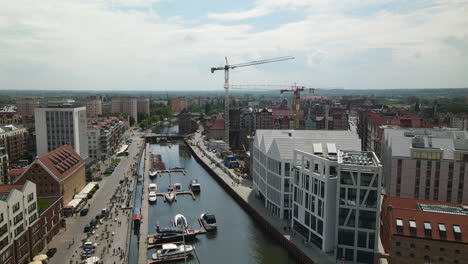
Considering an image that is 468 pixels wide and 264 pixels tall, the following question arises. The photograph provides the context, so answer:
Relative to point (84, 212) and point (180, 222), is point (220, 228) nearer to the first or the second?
point (180, 222)

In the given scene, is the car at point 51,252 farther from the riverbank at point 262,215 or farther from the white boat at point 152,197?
the riverbank at point 262,215

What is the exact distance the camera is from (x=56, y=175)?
45.9 m

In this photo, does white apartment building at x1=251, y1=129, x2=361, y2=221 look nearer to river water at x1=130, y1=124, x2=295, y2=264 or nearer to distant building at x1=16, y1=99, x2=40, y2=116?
river water at x1=130, y1=124, x2=295, y2=264

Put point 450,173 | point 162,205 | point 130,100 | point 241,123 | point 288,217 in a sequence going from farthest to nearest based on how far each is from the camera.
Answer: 1. point 130,100
2. point 241,123
3. point 162,205
4. point 288,217
5. point 450,173

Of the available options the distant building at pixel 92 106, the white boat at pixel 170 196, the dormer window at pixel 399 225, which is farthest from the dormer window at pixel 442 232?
the distant building at pixel 92 106

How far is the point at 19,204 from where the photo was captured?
3269cm

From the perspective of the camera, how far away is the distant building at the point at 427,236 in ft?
95.1

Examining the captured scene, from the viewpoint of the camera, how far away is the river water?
38.7 metres

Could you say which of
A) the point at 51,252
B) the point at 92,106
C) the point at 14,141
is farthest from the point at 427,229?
the point at 92,106

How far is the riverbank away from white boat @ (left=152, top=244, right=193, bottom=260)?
9917 mm

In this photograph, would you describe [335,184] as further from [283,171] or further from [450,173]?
[450,173]

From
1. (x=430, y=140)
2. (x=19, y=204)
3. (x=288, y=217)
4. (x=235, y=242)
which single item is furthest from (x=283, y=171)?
(x=19, y=204)

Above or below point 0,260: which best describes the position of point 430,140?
above

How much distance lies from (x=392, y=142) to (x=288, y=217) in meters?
15.5
